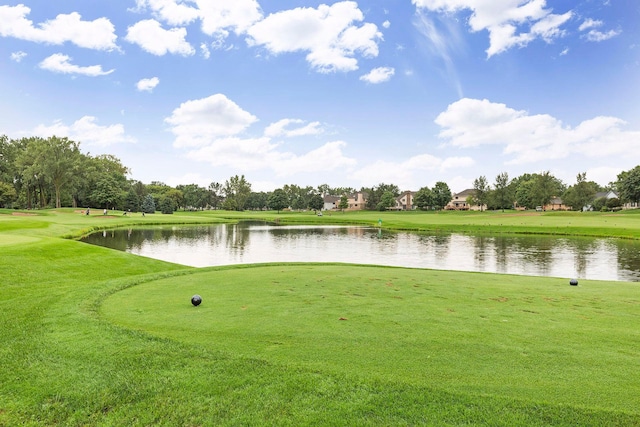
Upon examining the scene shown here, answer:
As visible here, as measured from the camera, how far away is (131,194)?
10894cm

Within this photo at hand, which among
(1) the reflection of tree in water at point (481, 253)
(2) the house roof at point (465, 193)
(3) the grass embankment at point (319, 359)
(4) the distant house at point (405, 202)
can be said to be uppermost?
(2) the house roof at point (465, 193)

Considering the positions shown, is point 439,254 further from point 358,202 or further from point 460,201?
point 460,201

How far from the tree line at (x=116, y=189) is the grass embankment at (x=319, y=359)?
8532 centimetres

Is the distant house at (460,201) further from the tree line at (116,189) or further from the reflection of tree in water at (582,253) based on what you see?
the reflection of tree in water at (582,253)

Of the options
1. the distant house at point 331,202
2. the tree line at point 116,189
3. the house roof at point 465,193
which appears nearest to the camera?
the tree line at point 116,189

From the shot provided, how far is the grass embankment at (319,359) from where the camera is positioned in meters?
4.37

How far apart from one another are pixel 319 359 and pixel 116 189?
105 meters

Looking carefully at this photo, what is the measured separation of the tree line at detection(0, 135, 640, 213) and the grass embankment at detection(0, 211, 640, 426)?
8532cm

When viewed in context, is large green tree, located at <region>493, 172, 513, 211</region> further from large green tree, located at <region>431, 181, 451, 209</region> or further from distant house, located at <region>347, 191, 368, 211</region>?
distant house, located at <region>347, 191, 368, 211</region>

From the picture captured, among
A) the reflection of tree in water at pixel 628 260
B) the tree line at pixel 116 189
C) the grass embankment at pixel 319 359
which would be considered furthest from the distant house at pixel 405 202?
the grass embankment at pixel 319 359

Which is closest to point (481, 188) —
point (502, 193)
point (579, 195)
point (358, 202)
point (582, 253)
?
point (502, 193)

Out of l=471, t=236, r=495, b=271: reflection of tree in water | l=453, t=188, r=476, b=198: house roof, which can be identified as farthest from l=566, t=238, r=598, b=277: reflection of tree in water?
l=453, t=188, r=476, b=198: house roof

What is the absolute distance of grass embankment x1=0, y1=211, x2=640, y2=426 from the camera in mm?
4367

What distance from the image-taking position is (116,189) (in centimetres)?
9494
